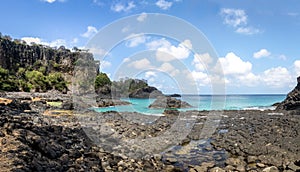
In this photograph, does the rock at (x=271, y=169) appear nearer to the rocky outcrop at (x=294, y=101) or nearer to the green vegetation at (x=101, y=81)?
the rocky outcrop at (x=294, y=101)

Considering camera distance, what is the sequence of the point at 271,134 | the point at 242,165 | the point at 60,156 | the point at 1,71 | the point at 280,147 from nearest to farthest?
1. the point at 60,156
2. the point at 242,165
3. the point at 280,147
4. the point at 271,134
5. the point at 1,71

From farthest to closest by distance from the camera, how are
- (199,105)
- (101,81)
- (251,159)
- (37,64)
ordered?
(37,64) → (101,81) → (199,105) → (251,159)

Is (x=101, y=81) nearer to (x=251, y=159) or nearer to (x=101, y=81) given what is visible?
→ (x=101, y=81)

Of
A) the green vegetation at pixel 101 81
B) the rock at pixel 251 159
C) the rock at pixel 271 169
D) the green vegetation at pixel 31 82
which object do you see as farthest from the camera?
the green vegetation at pixel 101 81

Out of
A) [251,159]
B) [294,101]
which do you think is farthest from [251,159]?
[294,101]

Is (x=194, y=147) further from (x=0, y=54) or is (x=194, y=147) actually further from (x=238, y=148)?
(x=0, y=54)

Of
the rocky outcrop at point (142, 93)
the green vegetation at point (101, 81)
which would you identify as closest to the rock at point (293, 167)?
the rocky outcrop at point (142, 93)

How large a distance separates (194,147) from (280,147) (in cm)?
494

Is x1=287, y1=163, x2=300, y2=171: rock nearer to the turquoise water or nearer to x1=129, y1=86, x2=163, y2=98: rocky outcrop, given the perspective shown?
the turquoise water

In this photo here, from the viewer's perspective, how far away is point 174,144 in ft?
56.9

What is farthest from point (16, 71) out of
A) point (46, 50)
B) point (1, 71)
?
point (1, 71)

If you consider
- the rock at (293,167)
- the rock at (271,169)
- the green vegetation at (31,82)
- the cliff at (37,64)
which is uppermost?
the cliff at (37,64)

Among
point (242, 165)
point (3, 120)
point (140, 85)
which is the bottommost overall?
point (242, 165)

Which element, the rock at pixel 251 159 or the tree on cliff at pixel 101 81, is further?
the tree on cliff at pixel 101 81
